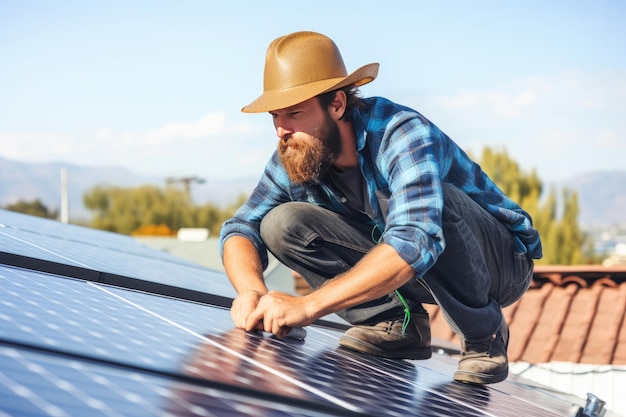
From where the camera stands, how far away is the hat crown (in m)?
3.18

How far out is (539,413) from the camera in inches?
119

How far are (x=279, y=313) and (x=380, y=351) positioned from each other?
2.99 ft

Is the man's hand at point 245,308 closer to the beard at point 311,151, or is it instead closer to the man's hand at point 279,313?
the man's hand at point 279,313

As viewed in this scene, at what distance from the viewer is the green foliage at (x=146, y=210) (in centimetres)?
8550

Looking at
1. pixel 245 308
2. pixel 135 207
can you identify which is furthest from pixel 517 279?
pixel 135 207

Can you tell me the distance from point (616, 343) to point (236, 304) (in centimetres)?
716

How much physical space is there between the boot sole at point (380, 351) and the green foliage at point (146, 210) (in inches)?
3141

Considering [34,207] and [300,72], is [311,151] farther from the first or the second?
[34,207]

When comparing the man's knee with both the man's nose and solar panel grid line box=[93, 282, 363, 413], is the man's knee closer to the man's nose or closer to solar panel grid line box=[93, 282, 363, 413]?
the man's nose

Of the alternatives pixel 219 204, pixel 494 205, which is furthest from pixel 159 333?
pixel 219 204

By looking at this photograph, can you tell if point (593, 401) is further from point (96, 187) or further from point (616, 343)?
point (96, 187)

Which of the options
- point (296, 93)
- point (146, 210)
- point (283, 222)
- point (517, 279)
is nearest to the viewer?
point (296, 93)

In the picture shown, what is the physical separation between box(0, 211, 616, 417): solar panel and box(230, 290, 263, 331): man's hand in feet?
0.19

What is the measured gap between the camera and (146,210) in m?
88.3
